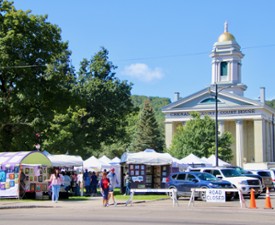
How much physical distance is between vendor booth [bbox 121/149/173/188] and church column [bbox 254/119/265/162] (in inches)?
2211

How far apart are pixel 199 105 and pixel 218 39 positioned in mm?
16730

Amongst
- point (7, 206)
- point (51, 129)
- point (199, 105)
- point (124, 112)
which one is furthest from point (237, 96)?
point (7, 206)

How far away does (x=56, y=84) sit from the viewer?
36656 mm

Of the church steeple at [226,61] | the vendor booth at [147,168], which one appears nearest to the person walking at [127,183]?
the vendor booth at [147,168]

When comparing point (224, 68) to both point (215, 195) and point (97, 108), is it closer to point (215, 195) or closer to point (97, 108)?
point (97, 108)

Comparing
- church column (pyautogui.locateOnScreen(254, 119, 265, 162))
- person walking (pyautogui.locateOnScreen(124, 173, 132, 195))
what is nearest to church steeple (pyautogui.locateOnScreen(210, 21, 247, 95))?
church column (pyautogui.locateOnScreen(254, 119, 265, 162))

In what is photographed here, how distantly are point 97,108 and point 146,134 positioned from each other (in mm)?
51818

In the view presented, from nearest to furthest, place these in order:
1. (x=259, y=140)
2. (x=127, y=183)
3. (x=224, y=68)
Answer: (x=127, y=183) < (x=259, y=140) < (x=224, y=68)

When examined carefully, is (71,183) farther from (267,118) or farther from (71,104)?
(267,118)

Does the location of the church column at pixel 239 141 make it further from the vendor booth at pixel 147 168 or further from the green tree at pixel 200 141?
the vendor booth at pixel 147 168

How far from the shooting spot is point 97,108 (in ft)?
167

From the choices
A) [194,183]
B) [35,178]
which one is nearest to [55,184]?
[35,178]

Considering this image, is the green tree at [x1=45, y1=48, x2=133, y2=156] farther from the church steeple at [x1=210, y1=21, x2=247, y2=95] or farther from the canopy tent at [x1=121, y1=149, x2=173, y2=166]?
the church steeple at [x1=210, y1=21, x2=247, y2=95]

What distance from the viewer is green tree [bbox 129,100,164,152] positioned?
332 ft
